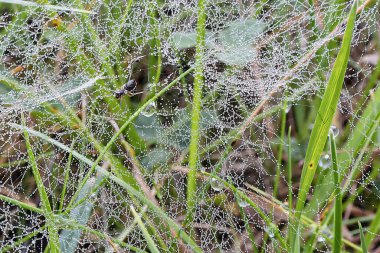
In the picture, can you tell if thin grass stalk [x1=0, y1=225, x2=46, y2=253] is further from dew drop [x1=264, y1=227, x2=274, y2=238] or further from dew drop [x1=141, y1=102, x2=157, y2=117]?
dew drop [x1=264, y1=227, x2=274, y2=238]

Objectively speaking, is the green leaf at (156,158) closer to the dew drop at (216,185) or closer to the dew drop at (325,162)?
the dew drop at (216,185)

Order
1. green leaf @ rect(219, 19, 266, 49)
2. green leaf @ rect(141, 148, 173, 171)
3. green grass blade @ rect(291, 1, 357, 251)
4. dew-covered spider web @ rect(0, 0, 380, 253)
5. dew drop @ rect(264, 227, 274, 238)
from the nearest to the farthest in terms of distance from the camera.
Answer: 1. green grass blade @ rect(291, 1, 357, 251)
2. dew drop @ rect(264, 227, 274, 238)
3. dew-covered spider web @ rect(0, 0, 380, 253)
4. green leaf @ rect(141, 148, 173, 171)
5. green leaf @ rect(219, 19, 266, 49)

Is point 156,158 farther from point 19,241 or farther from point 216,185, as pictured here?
point 19,241

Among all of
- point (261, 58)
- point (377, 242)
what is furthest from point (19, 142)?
point (377, 242)

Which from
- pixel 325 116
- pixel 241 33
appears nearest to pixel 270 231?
pixel 325 116

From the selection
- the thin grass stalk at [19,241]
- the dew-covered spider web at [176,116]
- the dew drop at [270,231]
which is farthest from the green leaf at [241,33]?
the thin grass stalk at [19,241]

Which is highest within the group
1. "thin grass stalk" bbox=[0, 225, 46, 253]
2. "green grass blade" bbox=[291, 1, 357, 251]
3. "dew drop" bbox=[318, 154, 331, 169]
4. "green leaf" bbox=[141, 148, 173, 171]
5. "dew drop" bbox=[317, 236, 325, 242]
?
"green grass blade" bbox=[291, 1, 357, 251]

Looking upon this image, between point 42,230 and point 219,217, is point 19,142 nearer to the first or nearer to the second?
point 42,230

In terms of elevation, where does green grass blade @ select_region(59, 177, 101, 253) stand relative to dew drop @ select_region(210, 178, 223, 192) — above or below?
below

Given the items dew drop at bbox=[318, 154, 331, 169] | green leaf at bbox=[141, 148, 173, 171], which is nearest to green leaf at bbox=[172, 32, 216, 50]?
green leaf at bbox=[141, 148, 173, 171]
